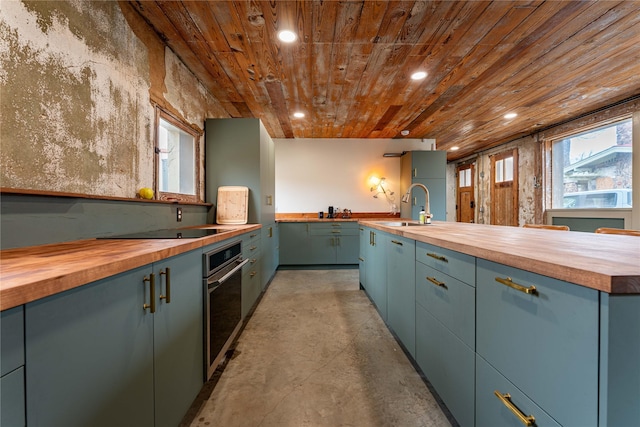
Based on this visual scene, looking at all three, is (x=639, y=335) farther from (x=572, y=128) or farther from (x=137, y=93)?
(x=572, y=128)

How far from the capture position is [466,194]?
7520mm

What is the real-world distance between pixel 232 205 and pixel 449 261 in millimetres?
2444

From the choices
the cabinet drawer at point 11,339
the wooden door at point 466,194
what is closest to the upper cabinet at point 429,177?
the wooden door at point 466,194

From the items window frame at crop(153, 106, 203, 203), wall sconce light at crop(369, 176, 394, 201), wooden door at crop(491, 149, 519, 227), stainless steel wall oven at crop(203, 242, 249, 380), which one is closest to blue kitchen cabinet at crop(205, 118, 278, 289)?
window frame at crop(153, 106, 203, 203)

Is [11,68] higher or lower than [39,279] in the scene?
higher

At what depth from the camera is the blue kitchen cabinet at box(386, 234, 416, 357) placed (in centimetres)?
162

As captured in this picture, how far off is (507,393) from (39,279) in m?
1.28

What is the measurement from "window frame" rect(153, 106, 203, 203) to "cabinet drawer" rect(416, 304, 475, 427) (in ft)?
7.11

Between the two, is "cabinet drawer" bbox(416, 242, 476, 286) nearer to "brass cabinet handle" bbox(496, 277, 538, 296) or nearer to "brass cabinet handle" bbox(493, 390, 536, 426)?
"brass cabinet handle" bbox(496, 277, 538, 296)

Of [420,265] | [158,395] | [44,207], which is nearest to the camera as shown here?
[158,395]

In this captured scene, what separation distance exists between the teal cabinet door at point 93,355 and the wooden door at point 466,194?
25.7ft

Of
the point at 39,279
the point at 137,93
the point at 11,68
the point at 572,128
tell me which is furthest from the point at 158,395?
the point at 572,128

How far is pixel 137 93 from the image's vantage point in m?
1.89

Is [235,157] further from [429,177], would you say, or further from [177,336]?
[429,177]
